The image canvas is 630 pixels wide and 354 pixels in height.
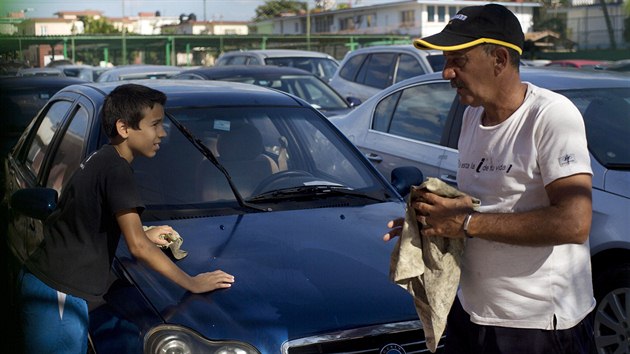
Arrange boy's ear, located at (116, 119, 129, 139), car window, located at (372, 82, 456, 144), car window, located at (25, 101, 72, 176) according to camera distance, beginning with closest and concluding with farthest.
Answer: boy's ear, located at (116, 119, 129, 139), car window, located at (25, 101, 72, 176), car window, located at (372, 82, 456, 144)

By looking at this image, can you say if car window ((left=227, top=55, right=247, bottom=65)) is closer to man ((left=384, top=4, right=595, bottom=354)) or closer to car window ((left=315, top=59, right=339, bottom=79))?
car window ((left=315, top=59, right=339, bottom=79))

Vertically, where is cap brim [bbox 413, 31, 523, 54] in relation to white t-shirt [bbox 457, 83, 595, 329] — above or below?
above

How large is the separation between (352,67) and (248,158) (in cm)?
916

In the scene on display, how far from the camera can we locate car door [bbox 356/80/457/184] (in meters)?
5.91

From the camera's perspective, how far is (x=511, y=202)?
2.47 meters

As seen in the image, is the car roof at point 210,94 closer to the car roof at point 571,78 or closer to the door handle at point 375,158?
the car roof at point 571,78

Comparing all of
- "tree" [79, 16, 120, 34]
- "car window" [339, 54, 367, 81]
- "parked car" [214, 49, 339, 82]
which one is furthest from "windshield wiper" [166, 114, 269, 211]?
"tree" [79, 16, 120, 34]

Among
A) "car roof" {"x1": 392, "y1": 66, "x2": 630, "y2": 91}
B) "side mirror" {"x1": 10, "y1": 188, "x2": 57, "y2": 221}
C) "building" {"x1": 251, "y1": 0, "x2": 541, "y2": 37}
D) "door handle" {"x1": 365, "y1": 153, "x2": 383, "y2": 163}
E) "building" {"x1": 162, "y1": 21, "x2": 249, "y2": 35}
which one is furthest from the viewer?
"building" {"x1": 162, "y1": 21, "x2": 249, "y2": 35}

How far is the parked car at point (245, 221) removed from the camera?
306 centimetres

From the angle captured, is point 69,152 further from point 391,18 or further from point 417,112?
point 391,18

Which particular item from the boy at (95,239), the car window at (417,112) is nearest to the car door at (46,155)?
the boy at (95,239)

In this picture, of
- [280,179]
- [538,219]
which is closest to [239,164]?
[280,179]

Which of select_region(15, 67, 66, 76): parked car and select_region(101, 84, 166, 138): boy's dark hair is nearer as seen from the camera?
select_region(101, 84, 166, 138): boy's dark hair

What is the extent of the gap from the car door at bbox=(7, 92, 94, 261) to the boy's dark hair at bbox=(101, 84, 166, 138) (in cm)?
89
